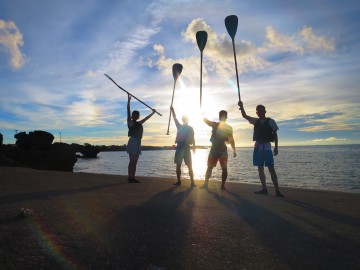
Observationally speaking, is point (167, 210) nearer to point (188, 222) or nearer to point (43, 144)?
point (188, 222)

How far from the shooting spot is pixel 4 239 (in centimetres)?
291

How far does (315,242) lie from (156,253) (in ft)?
6.49

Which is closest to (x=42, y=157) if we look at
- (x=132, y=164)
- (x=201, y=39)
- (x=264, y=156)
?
(x=132, y=164)

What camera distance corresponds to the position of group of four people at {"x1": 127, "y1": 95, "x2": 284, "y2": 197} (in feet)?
26.0

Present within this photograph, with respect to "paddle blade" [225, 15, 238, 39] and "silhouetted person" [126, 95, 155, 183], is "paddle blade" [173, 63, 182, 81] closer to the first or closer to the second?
"paddle blade" [225, 15, 238, 39]

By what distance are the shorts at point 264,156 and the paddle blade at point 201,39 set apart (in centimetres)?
471

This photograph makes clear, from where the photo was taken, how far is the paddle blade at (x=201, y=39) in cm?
1083

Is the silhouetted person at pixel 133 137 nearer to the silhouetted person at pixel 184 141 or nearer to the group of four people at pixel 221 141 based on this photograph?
the group of four people at pixel 221 141

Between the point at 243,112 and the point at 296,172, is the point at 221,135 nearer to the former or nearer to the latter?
the point at 243,112

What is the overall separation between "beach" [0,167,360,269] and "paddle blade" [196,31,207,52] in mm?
7273

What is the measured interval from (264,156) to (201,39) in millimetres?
5334

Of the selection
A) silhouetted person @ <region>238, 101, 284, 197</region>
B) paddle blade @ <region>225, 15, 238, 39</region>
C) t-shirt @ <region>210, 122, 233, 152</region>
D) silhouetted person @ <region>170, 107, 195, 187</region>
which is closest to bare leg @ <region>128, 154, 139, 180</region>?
silhouetted person @ <region>170, 107, 195, 187</region>

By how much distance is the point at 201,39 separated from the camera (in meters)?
10.9

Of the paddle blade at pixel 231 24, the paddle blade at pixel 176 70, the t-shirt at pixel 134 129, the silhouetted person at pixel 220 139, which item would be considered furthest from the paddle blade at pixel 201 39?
the t-shirt at pixel 134 129
